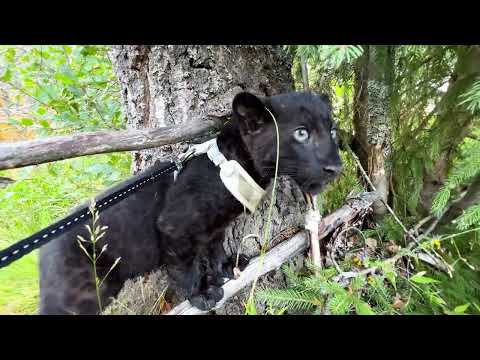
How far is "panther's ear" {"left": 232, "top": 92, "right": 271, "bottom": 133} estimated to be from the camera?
1.76 metres

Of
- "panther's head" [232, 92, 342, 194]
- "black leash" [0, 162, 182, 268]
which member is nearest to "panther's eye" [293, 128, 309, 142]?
"panther's head" [232, 92, 342, 194]

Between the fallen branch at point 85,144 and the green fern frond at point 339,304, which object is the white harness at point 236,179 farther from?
the green fern frond at point 339,304

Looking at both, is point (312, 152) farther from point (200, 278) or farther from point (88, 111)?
point (88, 111)

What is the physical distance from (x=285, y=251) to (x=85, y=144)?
3.83 ft

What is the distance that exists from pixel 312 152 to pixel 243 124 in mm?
414

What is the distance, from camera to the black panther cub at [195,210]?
1773 mm

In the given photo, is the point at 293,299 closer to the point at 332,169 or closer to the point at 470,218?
A: the point at 332,169

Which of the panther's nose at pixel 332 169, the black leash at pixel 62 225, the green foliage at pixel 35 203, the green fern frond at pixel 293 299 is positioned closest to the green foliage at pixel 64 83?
the green foliage at pixel 35 203

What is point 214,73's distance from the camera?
7.23 ft

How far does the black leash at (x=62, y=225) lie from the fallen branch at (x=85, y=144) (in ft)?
0.83

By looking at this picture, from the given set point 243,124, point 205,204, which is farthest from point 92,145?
point 243,124

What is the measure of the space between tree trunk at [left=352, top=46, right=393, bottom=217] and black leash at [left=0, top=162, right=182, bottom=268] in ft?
4.32

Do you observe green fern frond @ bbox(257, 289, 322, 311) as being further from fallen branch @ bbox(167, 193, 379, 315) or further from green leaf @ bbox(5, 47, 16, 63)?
green leaf @ bbox(5, 47, 16, 63)
